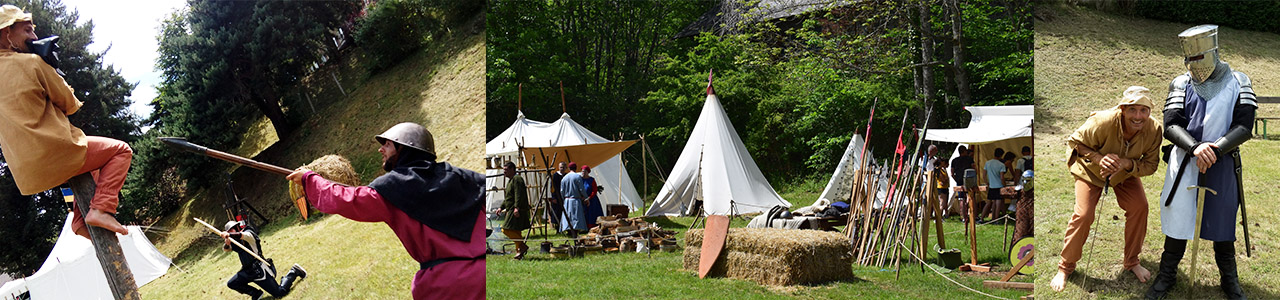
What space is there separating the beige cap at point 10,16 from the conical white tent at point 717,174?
304cm

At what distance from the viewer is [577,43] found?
3.86m

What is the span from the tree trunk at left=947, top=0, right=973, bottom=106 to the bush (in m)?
3.75

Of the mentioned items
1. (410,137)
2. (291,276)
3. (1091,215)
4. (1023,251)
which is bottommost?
(291,276)

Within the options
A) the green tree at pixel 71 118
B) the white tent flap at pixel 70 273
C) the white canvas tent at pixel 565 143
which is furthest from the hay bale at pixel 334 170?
the green tree at pixel 71 118

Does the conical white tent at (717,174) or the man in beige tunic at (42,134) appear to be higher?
the man in beige tunic at (42,134)

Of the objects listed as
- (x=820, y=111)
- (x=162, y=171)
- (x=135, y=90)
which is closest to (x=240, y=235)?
(x=162, y=171)

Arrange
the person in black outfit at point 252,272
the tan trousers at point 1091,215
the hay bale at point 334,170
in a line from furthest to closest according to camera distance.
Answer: the person in black outfit at point 252,272, the hay bale at point 334,170, the tan trousers at point 1091,215

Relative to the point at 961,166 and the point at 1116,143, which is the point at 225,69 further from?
the point at 1116,143

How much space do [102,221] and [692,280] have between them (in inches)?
109

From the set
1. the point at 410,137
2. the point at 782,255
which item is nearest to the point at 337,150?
the point at 410,137

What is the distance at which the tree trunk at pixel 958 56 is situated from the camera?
3033 millimetres

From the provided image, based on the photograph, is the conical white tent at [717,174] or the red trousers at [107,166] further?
the red trousers at [107,166]

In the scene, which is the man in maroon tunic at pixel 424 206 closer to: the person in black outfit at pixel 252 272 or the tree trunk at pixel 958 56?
the tree trunk at pixel 958 56

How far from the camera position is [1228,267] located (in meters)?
A: 3.28
